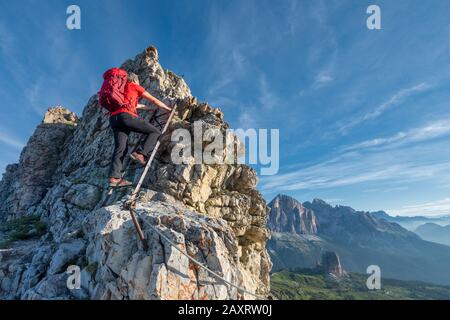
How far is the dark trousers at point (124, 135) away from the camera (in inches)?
459

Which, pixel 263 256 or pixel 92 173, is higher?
pixel 92 173

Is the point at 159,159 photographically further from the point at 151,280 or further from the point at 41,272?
the point at 151,280

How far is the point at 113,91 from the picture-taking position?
11.5 metres

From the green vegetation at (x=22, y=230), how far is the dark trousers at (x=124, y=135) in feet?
86.9

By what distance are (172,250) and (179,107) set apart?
23.9 m

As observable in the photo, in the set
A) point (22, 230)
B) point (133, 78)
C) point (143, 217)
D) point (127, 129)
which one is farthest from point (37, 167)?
point (127, 129)

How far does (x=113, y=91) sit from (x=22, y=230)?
35166 mm

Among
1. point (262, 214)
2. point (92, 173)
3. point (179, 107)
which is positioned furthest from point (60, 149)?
point (262, 214)

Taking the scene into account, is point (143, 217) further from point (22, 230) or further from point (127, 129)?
point (22, 230)

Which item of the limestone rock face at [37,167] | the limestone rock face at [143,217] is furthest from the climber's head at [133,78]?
the limestone rock face at [37,167]

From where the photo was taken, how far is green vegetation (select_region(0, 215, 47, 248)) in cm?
3051

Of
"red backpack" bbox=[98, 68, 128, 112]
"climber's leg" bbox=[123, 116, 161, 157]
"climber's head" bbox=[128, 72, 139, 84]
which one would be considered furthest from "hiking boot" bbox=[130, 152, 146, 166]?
"climber's head" bbox=[128, 72, 139, 84]

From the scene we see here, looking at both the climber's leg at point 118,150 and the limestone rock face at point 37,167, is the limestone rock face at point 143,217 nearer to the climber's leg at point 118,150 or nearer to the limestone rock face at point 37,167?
the limestone rock face at point 37,167

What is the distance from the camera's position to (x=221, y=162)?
30688mm
